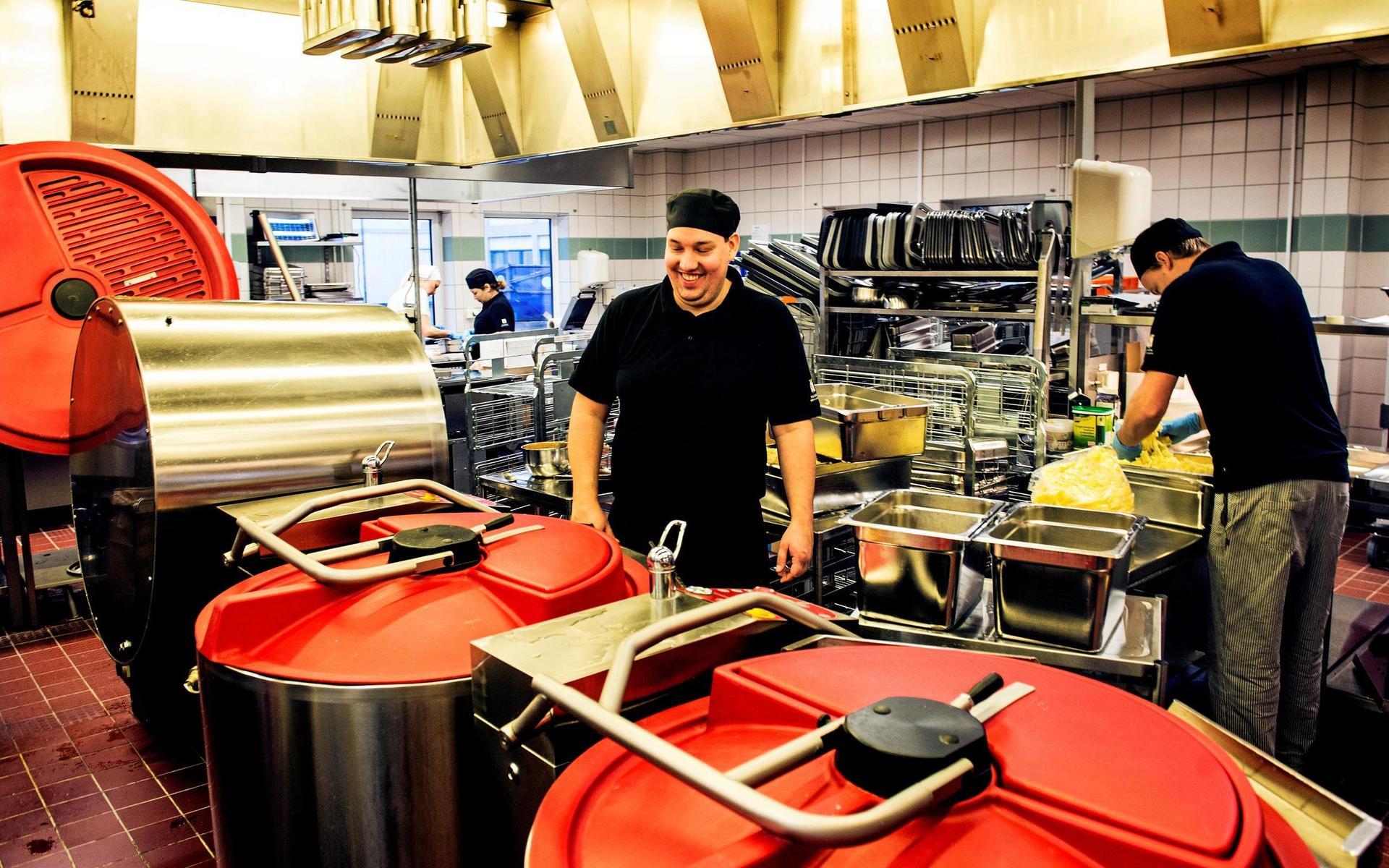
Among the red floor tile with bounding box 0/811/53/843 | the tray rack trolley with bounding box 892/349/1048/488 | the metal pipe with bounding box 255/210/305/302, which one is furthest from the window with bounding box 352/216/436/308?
the red floor tile with bounding box 0/811/53/843

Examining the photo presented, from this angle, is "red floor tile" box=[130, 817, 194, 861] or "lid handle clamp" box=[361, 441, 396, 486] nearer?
"lid handle clamp" box=[361, 441, 396, 486]

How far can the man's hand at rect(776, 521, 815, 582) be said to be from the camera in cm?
239

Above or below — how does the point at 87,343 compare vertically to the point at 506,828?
above

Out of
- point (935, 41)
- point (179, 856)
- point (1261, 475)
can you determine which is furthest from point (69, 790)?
point (1261, 475)

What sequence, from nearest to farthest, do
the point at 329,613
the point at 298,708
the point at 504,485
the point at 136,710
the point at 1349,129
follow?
the point at 298,708
the point at 329,613
the point at 136,710
the point at 504,485
the point at 1349,129

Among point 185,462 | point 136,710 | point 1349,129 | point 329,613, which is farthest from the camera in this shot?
point 1349,129

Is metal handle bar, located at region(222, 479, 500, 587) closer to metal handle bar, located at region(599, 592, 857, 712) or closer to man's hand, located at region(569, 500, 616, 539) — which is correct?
metal handle bar, located at region(599, 592, 857, 712)

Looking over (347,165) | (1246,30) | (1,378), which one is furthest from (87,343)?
(1246,30)

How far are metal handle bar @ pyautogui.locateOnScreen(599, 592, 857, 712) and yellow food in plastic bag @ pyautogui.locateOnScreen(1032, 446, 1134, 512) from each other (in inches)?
55.5

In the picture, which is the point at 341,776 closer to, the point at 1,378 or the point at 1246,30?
the point at 1,378

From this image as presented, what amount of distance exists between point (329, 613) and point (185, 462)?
2.53ft

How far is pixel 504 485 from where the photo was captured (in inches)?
150

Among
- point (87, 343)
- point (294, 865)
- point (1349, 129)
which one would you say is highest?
point (1349, 129)

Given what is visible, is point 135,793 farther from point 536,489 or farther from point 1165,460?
point 1165,460
